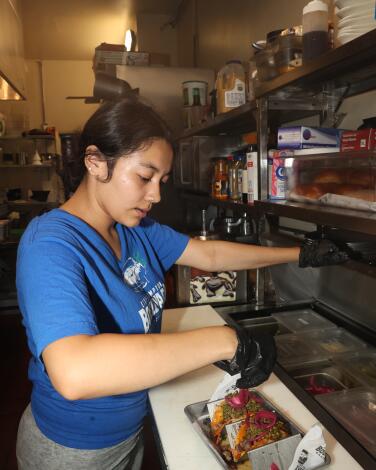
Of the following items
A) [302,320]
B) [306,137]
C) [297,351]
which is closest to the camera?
[306,137]

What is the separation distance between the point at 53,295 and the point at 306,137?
2.91 ft

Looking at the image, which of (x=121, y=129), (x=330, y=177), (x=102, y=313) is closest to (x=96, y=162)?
(x=121, y=129)

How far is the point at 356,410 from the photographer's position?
1.02m

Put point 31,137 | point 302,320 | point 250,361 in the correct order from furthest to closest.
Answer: point 31,137, point 302,320, point 250,361

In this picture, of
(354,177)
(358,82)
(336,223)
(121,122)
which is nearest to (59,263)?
(121,122)

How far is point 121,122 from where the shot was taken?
2.94ft

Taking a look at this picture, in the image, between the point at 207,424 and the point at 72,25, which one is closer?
the point at 207,424

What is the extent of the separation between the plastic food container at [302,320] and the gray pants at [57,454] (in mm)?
735

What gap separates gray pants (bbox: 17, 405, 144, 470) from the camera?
0.97m

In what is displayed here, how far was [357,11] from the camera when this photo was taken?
851 mm

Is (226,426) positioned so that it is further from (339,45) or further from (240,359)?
(339,45)

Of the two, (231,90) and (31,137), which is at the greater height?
(31,137)

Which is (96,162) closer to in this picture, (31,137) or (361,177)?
(361,177)

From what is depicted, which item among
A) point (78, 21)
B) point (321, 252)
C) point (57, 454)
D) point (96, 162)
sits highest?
point (78, 21)
